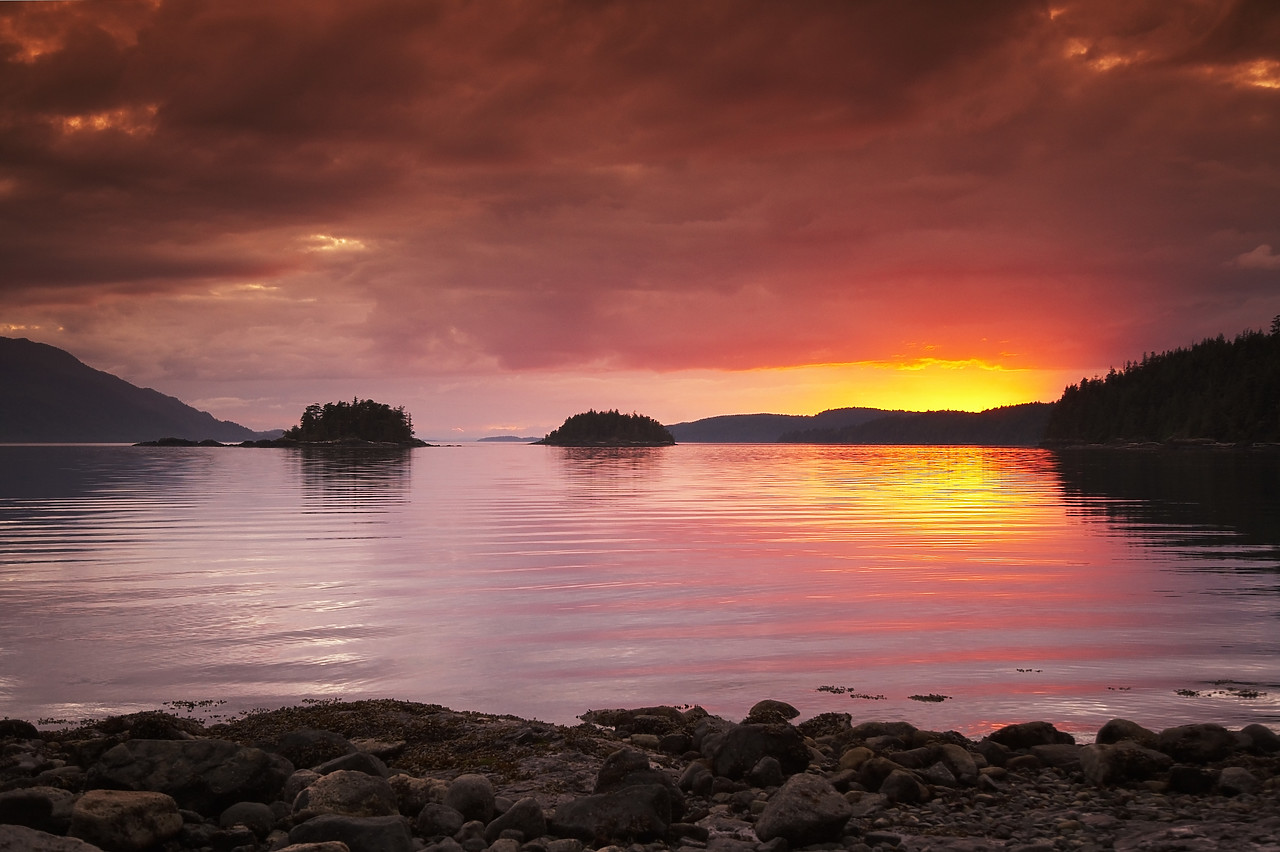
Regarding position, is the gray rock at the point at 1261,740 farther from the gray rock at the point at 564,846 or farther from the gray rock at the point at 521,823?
the gray rock at the point at 521,823

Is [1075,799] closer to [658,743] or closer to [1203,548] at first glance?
[658,743]

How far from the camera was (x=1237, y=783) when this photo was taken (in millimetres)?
10211

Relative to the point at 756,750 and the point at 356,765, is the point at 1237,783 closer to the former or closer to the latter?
the point at 756,750

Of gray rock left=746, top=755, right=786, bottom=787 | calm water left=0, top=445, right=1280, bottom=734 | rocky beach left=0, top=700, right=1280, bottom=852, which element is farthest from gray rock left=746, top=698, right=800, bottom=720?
gray rock left=746, top=755, right=786, bottom=787

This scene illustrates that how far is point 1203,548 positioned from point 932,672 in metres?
25.5

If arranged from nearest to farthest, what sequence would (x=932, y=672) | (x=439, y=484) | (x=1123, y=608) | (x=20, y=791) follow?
(x=20, y=791) < (x=932, y=672) < (x=1123, y=608) < (x=439, y=484)

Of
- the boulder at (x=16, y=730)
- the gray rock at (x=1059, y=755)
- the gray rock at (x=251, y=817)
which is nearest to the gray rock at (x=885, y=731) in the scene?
the gray rock at (x=1059, y=755)

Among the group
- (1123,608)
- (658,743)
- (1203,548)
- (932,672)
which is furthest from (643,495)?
(658,743)

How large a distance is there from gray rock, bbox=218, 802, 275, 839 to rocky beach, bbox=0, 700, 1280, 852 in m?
0.02

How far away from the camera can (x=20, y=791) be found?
9133 mm

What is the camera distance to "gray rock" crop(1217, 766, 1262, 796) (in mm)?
10141

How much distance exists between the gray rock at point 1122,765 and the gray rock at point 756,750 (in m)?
3.52

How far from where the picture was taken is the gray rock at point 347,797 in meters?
9.41

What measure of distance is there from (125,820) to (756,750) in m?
7.15
